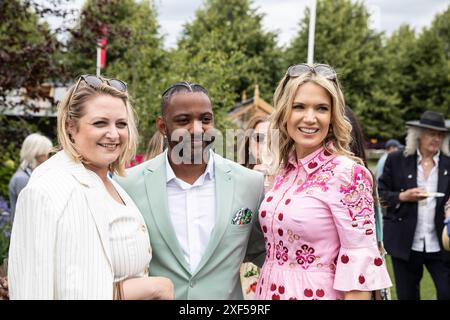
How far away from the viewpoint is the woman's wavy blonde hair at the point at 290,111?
2828 millimetres

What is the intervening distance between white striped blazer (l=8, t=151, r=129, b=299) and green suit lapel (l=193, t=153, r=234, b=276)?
2.29 feet

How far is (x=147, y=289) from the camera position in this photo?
239 cm

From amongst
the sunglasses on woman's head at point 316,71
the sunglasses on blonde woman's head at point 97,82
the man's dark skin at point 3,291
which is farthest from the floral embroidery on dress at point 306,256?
the man's dark skin at point 3,291

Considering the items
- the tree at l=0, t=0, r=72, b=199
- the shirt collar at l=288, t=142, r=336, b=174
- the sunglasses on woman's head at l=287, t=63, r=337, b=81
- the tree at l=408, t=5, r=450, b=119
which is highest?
the tree at l=408, t=5, r=450, b=119

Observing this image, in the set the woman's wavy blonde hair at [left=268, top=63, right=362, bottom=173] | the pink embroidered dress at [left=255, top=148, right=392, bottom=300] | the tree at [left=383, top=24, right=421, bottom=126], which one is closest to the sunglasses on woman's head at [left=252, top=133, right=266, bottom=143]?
the woman's wavy blonde hair at [left=268, top=63, right=362, bottom=173]

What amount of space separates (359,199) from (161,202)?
97 cm

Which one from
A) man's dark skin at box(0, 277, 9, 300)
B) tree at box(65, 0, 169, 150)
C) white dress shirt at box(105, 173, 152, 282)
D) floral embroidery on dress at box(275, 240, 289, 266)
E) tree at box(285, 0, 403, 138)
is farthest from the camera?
tree at box(285, 0, 403, 138)

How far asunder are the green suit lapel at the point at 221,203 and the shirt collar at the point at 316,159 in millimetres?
391

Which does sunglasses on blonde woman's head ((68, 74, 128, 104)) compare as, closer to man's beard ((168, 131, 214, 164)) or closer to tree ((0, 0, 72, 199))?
man's beard ((168, 131, 214, 164))

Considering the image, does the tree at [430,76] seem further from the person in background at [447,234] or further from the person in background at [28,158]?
the person in background at [28,158]

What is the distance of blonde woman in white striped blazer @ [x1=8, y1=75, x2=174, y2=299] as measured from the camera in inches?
81.4

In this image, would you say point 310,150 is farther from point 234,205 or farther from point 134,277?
point 134,277

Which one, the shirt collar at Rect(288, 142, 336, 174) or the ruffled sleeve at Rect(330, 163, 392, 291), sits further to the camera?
the shirt collar at Rect(288, 142, 336, 174)
